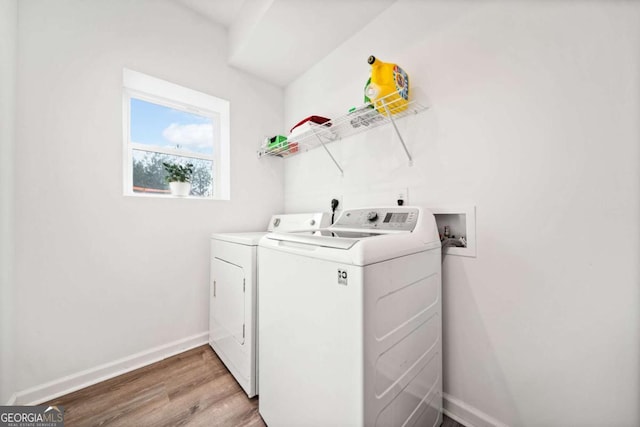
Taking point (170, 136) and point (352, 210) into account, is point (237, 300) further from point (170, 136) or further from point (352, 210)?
point (170, 136)

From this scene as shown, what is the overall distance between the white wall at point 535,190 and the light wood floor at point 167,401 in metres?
0.46

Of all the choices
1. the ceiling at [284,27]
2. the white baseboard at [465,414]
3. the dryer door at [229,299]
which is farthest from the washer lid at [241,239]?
the ceiling at [284,27]

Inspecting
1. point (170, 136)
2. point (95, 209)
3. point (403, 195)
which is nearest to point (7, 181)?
point (95, 209)

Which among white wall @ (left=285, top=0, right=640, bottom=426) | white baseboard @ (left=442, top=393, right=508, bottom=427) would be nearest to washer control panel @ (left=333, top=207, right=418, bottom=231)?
white wall @ (left=285, top=0, right=640, bottom=426)

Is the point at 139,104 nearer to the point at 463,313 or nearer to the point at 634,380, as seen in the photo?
the point at 463,313

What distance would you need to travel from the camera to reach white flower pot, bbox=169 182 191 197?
191 centimetres

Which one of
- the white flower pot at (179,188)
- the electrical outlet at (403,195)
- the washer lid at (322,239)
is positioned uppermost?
the white flower pot at (179,188)

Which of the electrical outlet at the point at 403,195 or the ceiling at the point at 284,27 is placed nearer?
the electrical outlet at the point at 403,195

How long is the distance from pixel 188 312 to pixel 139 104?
5.71 ft

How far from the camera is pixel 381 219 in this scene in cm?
127

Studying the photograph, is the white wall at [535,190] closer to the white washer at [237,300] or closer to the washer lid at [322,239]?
the washer lid at [322,239]

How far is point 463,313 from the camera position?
1198mm

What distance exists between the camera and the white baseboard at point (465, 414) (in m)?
1.10

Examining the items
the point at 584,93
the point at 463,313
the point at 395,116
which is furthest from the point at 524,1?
the point at 463,313
